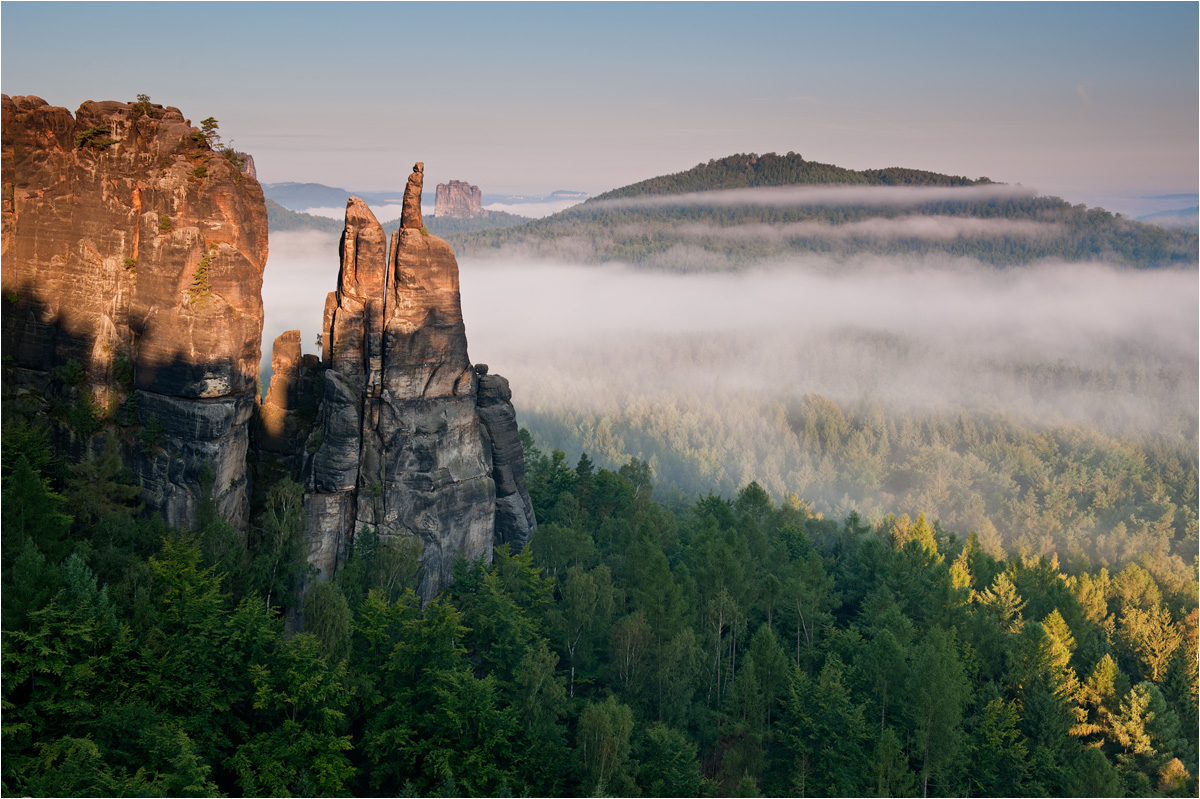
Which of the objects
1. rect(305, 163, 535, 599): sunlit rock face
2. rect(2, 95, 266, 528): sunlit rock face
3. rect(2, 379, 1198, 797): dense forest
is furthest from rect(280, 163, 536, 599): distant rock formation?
rect(2, 95, 266, 528): sunlit rock face

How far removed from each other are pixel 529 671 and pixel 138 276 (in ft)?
106

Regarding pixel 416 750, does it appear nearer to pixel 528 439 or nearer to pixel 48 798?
pixel 48 798

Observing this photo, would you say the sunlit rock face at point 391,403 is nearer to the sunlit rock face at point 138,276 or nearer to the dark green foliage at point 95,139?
the sunlit rock face at point 138,276

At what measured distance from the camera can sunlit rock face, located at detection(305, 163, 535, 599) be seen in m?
55.2

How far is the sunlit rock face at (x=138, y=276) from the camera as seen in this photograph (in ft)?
164

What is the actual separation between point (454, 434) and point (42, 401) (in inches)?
954

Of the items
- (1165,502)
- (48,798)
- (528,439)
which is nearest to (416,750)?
(48,798)

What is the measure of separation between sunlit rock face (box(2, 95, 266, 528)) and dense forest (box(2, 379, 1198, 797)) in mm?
3279

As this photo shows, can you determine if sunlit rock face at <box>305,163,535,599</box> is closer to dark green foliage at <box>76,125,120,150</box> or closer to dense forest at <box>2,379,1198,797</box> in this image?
dense forest at <box>2,379,1198,797</box>

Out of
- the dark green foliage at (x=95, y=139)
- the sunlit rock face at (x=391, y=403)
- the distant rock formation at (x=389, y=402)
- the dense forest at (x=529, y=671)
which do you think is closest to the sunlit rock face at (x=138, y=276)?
the dark green foliage at (x=95, y=139)

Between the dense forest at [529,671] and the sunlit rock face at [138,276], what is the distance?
3279mm

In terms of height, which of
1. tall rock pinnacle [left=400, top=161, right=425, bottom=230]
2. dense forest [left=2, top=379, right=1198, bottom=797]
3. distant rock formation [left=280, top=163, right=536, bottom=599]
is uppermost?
tall rock pinnacle [left=400, top=161, right=425, bottom=230]

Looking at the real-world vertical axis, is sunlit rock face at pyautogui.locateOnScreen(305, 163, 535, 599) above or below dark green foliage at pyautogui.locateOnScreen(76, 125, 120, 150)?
below

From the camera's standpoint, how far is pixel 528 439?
278ft
